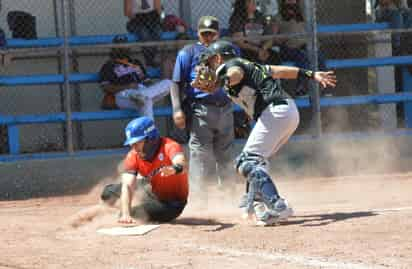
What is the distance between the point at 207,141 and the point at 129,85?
116 inches

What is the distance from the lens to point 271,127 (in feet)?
26.3

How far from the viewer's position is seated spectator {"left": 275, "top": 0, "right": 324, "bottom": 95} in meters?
12.7

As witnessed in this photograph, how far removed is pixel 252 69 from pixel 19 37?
19.5ft

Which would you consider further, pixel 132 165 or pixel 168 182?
pixel 168 182

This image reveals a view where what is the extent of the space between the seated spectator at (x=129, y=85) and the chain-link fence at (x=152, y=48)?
0.22 metres

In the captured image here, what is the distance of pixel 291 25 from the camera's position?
13.1 metres

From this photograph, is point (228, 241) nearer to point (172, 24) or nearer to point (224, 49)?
point (224, 49)

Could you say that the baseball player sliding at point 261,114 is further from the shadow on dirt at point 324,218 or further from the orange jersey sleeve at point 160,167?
the orange jersey sleeve at point 160,167

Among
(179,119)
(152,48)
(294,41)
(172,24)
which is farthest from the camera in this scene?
(172,24)

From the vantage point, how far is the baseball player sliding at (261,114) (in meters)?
7.92

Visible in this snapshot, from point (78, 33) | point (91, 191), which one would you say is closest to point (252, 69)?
point (91, 191)

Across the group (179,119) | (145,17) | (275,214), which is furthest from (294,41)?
(275,214)

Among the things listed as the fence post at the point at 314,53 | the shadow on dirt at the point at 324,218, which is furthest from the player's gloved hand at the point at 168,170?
the fence post at the point at 314,53

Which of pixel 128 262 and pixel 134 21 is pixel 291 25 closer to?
pixel 134 21
